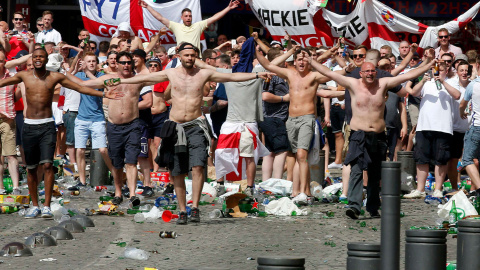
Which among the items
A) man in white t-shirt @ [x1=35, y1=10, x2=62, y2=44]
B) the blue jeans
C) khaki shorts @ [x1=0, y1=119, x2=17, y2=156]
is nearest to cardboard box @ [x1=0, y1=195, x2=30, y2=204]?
khaki shorts @ [x1=0, y1=119, x2=17, y2=156]

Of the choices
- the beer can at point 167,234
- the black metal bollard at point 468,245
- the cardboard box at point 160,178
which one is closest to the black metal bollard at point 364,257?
the black metal bollard at point 468,245

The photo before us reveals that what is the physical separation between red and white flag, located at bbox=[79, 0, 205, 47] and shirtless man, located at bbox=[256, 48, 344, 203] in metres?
5.99

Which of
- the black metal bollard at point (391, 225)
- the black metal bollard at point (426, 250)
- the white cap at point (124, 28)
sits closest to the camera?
the black metal bollard at point (391, 225)

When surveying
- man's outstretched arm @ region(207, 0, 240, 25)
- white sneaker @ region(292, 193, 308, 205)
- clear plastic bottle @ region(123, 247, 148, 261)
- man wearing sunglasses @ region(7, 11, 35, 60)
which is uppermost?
man's outstretched arm @ region(207, 0, 240, 25)

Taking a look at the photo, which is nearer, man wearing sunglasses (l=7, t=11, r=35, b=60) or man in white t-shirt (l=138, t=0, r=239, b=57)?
man wearing sunglasses (l=7, t=11, r=35, b=60)

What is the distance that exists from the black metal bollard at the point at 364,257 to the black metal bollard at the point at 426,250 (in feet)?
1.61

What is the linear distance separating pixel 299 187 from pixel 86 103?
146 inches

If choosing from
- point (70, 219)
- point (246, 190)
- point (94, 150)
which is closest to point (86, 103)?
point (94, 150)

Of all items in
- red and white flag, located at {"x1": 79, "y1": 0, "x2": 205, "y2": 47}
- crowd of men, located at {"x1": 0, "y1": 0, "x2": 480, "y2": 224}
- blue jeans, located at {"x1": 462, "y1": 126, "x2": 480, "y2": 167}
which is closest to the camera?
crowd of men, located at {"x1": 0, "y1": 0, "x2": 480, "y2": 224}

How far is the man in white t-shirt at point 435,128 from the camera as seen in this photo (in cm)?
1350

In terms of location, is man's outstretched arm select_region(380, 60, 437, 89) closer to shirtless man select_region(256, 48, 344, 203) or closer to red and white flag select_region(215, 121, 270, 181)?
shirtless man select_region(256, 48, 344, 203)

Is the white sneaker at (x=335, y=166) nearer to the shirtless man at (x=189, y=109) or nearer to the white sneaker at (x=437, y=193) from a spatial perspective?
the white sneaker at (x=437, y=193)

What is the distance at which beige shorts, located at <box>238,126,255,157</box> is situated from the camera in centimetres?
1353

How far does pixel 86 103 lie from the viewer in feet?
47.8
